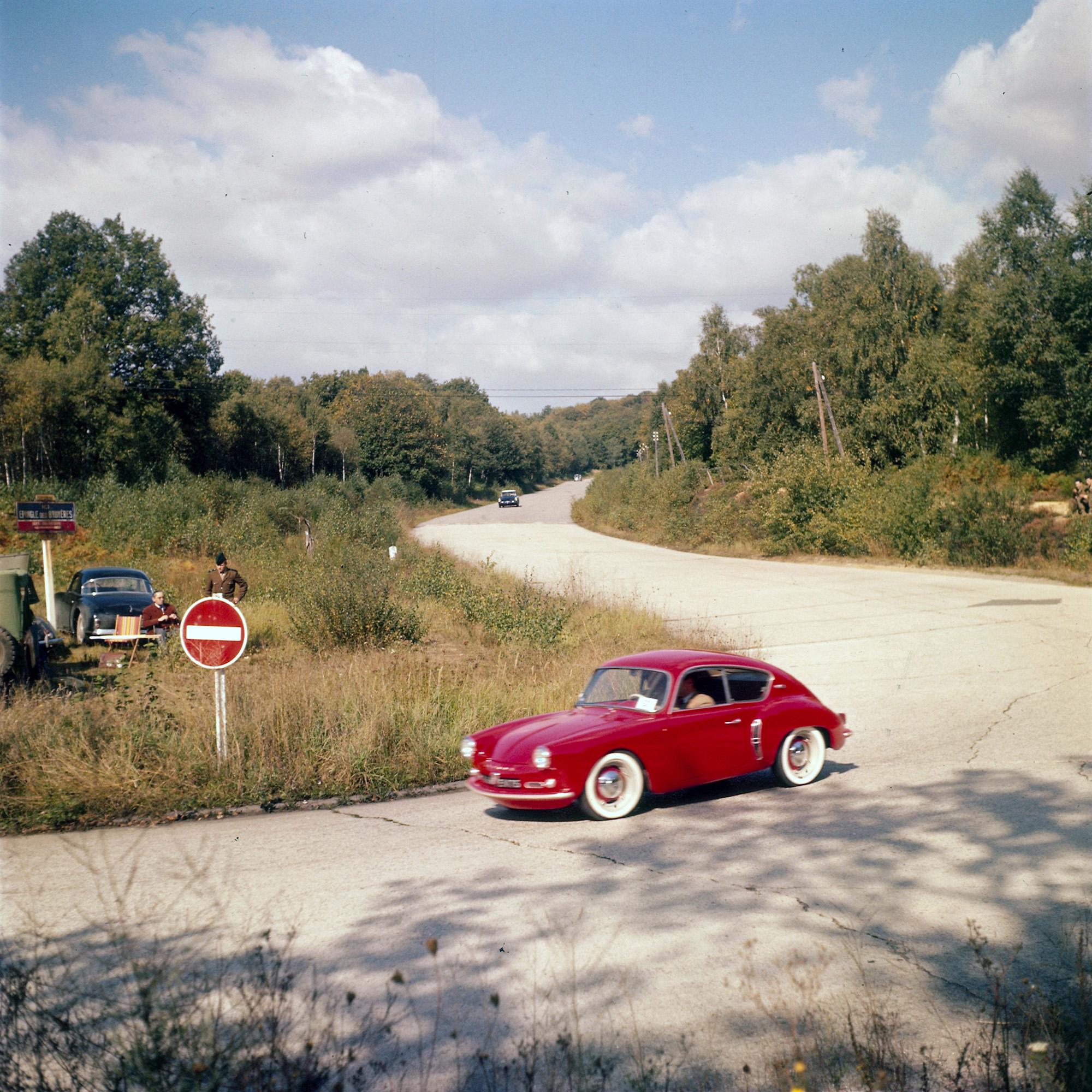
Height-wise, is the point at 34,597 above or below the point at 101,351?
below

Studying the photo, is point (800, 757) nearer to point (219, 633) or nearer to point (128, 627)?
point (219, 633)

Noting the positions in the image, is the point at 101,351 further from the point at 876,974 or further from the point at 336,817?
the point at 876,974

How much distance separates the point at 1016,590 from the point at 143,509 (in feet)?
98.3

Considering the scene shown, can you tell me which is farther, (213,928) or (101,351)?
(101,351)

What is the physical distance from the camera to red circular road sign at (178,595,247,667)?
9406mm

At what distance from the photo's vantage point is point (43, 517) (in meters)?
17.8

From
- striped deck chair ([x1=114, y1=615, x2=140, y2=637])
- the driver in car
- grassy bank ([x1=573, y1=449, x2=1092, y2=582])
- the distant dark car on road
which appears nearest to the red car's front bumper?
the driver in car

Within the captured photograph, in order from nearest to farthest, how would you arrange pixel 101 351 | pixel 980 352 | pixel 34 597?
1. pixel 34 597
2. pixel 980 352
3. pixel 101 351

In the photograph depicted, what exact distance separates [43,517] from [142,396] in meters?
42.0

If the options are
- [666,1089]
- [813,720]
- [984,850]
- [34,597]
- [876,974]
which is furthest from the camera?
[34,597]

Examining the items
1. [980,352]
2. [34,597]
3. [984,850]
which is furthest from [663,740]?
[980,352]

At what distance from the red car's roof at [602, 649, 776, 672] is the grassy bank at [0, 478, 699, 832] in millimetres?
2366

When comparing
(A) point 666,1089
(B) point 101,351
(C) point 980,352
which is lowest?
(A) point 666,1089

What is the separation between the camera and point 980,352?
40062mm
